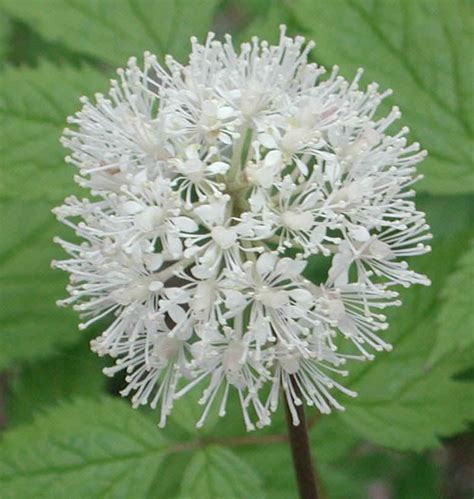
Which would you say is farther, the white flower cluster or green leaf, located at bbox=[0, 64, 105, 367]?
green leaf, located at bbox=[0, 64, 105, 367]

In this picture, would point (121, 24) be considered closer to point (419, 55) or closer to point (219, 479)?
point (419, 55)

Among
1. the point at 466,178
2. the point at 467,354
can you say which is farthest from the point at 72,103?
the point at 467,354

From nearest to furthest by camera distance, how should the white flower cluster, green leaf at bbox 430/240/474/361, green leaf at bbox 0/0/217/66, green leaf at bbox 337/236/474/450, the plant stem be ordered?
the white flower cluster, the plant stem, green leaf at bbox 430/240/474/361, green leaf at bbox 337/236/474/450, green leaf at bbox 0/0/217/66

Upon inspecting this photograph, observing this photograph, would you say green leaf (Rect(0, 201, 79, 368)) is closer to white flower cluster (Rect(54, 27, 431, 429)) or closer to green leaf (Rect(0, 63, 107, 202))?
green leaf (Rect(0, 63, 107, 202))

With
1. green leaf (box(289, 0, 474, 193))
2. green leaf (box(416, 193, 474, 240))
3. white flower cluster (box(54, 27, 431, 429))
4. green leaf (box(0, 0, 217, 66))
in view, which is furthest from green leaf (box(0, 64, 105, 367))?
green leaf (box(416, 193, 474, 240))

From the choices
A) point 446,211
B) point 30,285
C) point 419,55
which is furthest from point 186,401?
point 446,211

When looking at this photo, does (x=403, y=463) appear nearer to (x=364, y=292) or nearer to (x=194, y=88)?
(x=364, y=292)

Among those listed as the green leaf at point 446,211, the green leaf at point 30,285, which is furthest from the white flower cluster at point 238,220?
the green leaf at point 446,211

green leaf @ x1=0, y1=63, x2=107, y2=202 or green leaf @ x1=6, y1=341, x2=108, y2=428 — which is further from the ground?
green leaf @ x1=0, y1=63, x2=107, y2=202

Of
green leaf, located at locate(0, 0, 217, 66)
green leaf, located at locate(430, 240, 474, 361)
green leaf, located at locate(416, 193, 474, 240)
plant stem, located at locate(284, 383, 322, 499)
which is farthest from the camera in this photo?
green leaf, located at locate(416, 193, 474, 240)

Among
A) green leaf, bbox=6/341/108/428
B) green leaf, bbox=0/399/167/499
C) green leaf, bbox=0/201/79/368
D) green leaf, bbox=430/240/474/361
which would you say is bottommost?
green leaf, bbox=0/399/167/499
